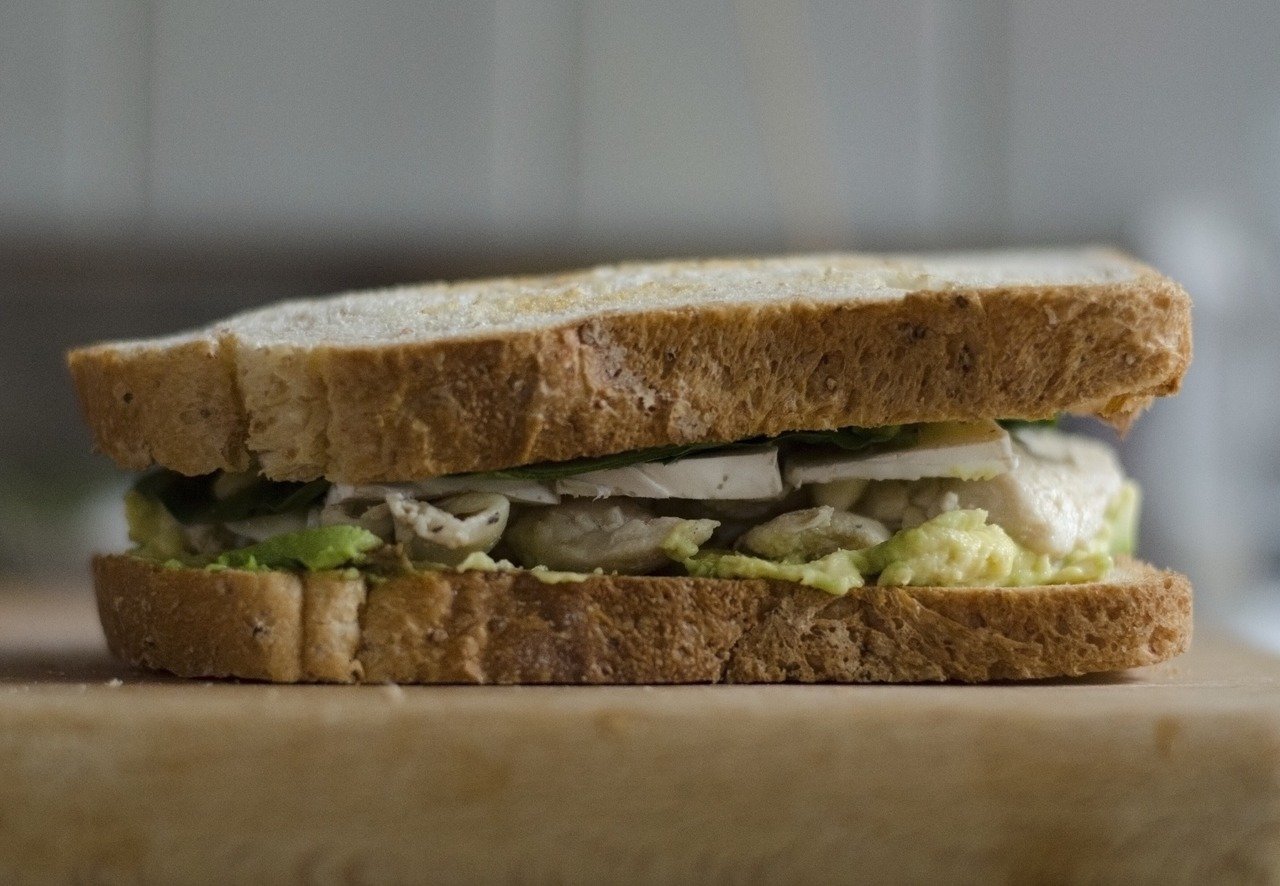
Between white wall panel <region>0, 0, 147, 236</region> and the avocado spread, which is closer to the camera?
the avocado spread

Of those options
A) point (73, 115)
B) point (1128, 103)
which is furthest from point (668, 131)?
point (73, 115)

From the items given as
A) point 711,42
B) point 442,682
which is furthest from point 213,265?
point 442,682

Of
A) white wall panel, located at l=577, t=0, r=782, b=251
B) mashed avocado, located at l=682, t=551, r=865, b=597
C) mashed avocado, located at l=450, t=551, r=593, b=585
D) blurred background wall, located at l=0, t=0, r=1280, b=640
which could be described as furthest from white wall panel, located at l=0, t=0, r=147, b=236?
mashed avocado, located at l=682, t=551, r=865, b=597

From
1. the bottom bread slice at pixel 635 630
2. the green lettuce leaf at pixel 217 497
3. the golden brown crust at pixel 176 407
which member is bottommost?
the bottom bread slice at pixel 635 630

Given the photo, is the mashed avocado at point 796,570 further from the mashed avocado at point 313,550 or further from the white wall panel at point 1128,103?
the white wall panel at point 1128,103

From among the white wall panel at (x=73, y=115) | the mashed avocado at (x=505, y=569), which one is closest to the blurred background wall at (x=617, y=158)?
the white wall panel at (x=73, y=115)

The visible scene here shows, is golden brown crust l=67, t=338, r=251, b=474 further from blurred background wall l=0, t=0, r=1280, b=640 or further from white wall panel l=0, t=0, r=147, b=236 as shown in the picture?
white wall panel l=0, t=0, r=147, b=236

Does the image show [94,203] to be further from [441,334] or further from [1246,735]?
[1246,735]
